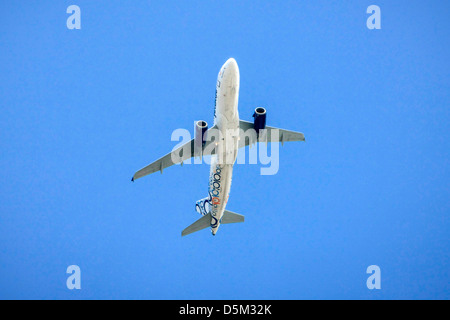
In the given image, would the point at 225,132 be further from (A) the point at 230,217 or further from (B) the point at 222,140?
(A) the point at 230,217

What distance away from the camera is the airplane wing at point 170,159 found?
135 feet

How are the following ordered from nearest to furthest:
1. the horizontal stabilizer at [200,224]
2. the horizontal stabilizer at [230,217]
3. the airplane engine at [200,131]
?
the airplane engine at [200,131] → the horizontal stabilizer at [200,224] → the horizontal stabilizer at [230,217]

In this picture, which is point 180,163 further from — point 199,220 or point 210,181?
point 199,220

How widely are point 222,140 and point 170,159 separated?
584cm

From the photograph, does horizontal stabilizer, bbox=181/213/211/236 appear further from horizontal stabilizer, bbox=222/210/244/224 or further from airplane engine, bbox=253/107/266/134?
airplane engine, bbox=253/107/266/134

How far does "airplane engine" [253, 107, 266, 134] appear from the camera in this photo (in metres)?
39.4

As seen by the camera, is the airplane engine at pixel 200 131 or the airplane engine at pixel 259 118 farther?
the airplane engine at pixel 259 118

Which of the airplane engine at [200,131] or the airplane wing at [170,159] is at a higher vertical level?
the airplane engine at [200,131]

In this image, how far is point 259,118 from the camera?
39.4 metres

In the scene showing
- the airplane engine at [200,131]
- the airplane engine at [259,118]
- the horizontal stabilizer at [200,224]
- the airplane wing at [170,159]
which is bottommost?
the horizontal stabilizer at [200,224]

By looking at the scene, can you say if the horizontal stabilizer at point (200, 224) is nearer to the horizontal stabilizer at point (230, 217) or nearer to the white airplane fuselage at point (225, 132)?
the horizontal stabilizer at point (230, 217)

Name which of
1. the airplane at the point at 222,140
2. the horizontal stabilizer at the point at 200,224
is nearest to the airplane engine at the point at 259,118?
the airplane at the point at 222,140

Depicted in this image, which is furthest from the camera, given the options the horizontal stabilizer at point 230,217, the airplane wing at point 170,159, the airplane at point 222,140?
the horizontal stabilizer at point 230,217

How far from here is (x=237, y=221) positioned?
47250 millimetres
